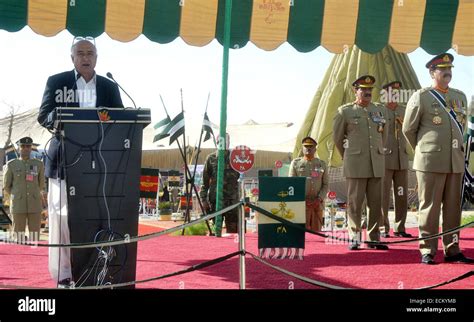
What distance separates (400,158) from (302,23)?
6.55 feet

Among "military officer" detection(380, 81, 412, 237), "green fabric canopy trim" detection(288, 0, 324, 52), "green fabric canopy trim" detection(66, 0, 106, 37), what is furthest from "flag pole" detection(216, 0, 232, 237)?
"military officer" detection(380, 81, 412, 237)

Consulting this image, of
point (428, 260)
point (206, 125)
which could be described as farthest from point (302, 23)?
point (428, 260)

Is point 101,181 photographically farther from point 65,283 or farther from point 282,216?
point 282,216

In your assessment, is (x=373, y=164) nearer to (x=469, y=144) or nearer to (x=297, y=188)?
(x=469, y=144)

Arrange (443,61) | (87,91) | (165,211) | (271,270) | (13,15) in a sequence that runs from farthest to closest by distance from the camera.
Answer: (165,211) → (13,15) → (443,61) → (271,270) → (87,91)

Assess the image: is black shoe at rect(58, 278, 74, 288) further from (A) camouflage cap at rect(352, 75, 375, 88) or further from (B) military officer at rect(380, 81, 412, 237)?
(B) military officer at rect(380, 81, 412, 237)

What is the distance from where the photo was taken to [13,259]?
5531 mm

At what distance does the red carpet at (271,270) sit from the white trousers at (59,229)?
0.29 m

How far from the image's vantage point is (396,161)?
761 centimetres

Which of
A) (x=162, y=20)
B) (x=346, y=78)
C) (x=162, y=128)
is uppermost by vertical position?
(x=346, y=78)

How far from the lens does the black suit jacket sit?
411 centimetres

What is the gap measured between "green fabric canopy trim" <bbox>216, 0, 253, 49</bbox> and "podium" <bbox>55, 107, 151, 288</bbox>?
144 inches

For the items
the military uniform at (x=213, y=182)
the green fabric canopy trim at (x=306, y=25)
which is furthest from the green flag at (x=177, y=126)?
the green fabric canopy trim at (x=306, y=25)

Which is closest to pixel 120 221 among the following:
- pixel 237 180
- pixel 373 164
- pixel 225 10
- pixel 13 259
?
pixel 13 259
